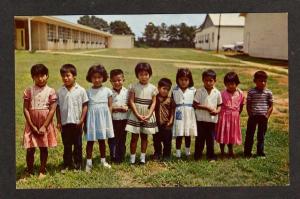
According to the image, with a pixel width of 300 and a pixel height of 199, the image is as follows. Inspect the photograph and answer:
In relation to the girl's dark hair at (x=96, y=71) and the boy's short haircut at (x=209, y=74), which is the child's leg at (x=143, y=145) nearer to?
the girl's dark hair at (x=96, y=71)

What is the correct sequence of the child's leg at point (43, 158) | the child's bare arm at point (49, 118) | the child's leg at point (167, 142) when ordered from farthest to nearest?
the child's leg at point (167, 142) < the child's leg at point (43, 158) < the child's bare arm at point (49, 118)

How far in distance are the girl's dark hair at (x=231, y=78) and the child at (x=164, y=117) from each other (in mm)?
688

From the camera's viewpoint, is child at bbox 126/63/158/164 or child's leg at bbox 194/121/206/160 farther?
child's leg at bbox 194/121/206/160

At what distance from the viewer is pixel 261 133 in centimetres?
581

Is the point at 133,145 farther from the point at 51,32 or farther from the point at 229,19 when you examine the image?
the point at 229,19

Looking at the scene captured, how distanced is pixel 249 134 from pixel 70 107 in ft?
7.19

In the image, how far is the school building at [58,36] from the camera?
5715 mm

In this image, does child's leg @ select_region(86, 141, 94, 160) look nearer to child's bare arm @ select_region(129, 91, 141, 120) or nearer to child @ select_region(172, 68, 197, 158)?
child's bare arm @ select_region(129, 91, 141, 120)

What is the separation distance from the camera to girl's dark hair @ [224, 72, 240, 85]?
5742mm

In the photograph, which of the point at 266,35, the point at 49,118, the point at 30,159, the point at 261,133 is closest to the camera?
the point at 49,118

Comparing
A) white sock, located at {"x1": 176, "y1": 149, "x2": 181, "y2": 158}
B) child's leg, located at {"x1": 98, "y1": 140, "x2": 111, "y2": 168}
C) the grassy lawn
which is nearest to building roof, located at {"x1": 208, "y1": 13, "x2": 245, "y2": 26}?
the grassy lawn

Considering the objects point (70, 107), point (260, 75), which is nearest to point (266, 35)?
point (260, 75)

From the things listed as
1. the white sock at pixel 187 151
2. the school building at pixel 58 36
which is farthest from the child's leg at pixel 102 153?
the school building at pixel 58 36

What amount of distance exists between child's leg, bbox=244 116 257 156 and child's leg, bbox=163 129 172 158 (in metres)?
0.93
